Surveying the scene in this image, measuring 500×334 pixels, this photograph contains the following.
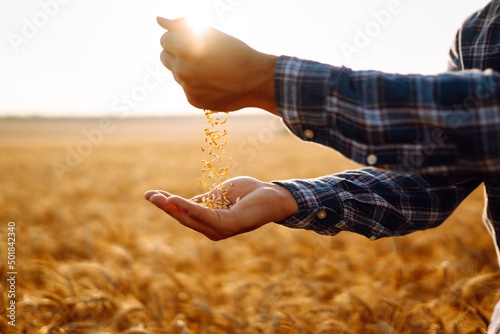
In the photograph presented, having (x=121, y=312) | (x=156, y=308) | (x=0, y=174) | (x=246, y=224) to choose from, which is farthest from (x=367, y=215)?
(x=0, y=174)

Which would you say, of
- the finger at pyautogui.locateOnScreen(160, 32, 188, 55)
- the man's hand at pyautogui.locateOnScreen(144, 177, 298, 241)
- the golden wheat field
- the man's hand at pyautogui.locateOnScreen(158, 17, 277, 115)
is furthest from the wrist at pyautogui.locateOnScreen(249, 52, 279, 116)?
the golden wheat field

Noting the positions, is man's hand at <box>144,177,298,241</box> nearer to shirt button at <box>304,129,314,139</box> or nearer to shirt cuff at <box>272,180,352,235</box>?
shirt cuff at <box>272,180,352,235</box>

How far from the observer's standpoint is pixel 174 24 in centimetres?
85

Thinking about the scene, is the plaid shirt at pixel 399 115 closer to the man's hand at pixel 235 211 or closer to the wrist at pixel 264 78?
the wrist at pixel 264 78

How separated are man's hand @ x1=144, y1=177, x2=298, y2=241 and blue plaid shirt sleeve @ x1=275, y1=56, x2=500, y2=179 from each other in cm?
29

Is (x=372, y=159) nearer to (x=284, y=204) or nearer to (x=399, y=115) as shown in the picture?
(x=399, y=115)

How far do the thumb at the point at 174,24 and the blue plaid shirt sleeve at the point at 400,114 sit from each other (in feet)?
0.74

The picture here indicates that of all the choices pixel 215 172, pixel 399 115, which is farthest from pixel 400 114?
pixel 215 172

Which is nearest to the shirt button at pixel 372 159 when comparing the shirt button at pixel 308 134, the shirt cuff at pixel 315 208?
the shirt button at pixel 308 134

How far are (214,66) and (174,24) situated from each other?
0.46ft

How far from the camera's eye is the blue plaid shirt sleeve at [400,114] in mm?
773

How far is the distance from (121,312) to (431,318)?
4.45 feet

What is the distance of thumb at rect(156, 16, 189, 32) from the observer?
0.84m

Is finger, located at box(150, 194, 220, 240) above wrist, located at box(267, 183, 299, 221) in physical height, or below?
above
